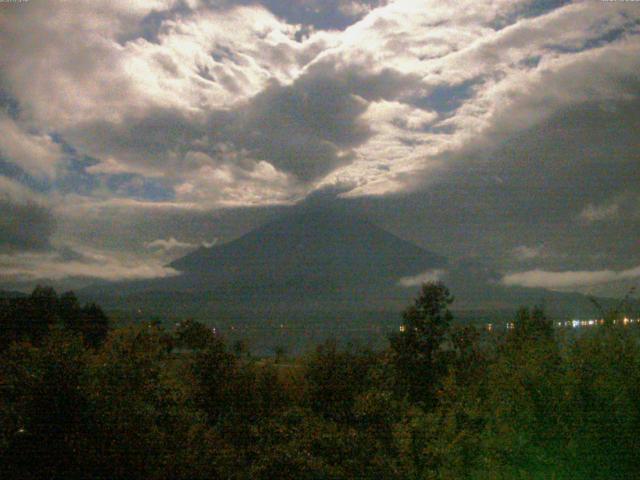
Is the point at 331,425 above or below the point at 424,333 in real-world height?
below

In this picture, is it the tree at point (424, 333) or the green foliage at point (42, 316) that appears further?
the green foliage at point (42, 316)

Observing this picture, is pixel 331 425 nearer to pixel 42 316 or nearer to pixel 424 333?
pixel 424 333

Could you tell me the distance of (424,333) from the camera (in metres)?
23.2

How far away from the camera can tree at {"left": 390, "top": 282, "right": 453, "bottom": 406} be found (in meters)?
22.3

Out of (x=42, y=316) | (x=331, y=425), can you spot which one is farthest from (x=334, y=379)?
(x=42, y=316)

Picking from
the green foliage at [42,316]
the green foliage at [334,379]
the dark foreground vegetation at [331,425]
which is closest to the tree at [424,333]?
the green foliage at [334,379]

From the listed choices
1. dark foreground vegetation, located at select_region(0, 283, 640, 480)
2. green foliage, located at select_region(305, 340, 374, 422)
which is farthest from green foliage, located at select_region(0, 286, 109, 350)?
dark foreground vegetation, located at select_region(0, 283, 640, 480)

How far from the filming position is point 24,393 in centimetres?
808

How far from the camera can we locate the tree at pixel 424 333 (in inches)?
880

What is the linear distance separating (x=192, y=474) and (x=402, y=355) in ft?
51.1

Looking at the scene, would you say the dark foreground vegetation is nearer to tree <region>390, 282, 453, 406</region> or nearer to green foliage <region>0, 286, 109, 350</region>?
tree <region>390, 282, 453, 406</region>

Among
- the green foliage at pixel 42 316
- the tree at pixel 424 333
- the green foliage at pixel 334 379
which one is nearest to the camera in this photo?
the green foliage at pixel 334 379

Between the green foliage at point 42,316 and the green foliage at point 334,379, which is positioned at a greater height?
the green foliage at point 42,316

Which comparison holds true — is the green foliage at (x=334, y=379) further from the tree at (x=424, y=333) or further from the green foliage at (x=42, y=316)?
the green foliage at (x=42, y=316)
